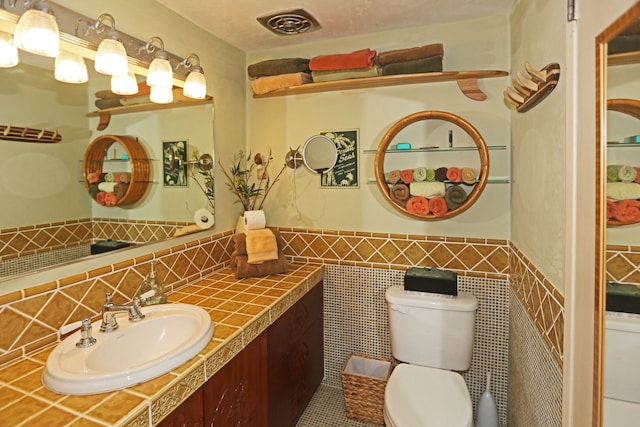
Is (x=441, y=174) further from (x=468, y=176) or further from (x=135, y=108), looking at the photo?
(x=135, y=108)

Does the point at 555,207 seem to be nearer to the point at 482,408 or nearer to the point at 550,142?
the point at 550,142

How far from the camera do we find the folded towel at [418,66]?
6.08 feet

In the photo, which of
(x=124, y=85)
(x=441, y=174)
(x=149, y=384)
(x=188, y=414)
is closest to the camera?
(x=149, y=384)

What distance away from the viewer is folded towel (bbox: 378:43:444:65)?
183cm

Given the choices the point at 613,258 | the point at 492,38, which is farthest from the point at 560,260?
the point at 492,38

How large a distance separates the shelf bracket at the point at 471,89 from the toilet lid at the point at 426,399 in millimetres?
1480

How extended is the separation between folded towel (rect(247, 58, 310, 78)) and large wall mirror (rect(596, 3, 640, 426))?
160 centimetres

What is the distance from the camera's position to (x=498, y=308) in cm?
195

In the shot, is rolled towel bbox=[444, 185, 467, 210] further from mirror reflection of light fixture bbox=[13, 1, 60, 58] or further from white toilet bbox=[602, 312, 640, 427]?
mirror reflection of light fixture bbox=[13, 1, 60, 58]

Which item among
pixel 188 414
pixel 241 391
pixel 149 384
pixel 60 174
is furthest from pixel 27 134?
pixel 241 391

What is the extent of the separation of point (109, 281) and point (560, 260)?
1759 mm

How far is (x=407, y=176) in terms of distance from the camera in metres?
1.96

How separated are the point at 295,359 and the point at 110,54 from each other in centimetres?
170

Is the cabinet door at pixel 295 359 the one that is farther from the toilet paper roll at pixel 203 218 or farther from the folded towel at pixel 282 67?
the folded towel at pixel 282 67
